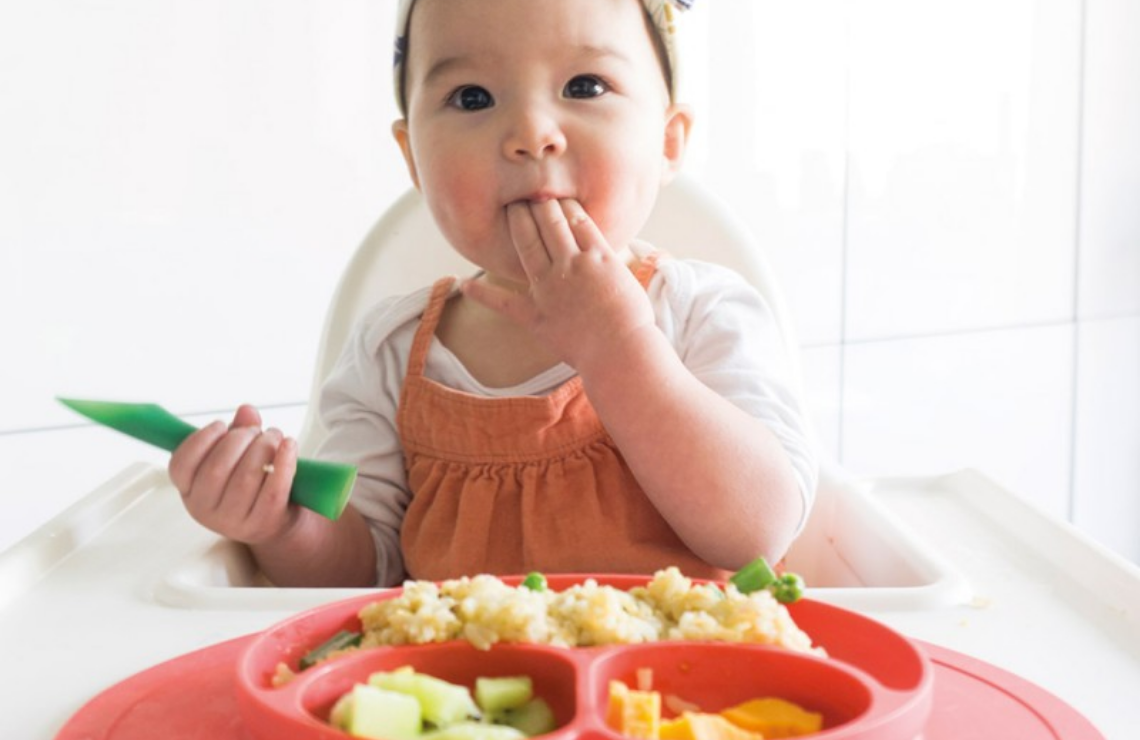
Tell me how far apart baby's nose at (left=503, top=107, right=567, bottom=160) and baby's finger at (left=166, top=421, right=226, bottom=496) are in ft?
0.81

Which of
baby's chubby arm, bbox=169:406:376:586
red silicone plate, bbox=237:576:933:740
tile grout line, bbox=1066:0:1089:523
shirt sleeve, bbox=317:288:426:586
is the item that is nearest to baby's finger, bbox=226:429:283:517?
baby's chubby arm, bbox=169:406:376:586

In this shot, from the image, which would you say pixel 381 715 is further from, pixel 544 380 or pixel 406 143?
pixel 406 143

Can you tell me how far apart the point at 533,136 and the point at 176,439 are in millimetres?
280

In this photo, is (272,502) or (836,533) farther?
(836,533)

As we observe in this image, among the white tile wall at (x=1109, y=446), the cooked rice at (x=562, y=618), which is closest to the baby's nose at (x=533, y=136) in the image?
the cooked rice at (x=562, y=618)

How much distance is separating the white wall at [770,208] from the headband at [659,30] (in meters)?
0.85

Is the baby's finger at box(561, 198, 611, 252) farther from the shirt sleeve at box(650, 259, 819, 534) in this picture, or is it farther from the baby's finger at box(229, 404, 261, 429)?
the baby's finger at box(229, 404, 261, 429)

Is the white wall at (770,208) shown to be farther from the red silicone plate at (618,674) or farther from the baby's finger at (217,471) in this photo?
the red silicone plate at (618,674)

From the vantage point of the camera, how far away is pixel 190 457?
→ 0.72 meters

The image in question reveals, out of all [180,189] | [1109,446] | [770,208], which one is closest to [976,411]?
[1109,446]

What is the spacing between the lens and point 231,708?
19.1 inches

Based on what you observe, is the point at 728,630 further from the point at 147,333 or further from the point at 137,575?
the point at 147,333

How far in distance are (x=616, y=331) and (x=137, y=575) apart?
32 cm

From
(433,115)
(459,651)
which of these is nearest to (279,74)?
(433,115)
